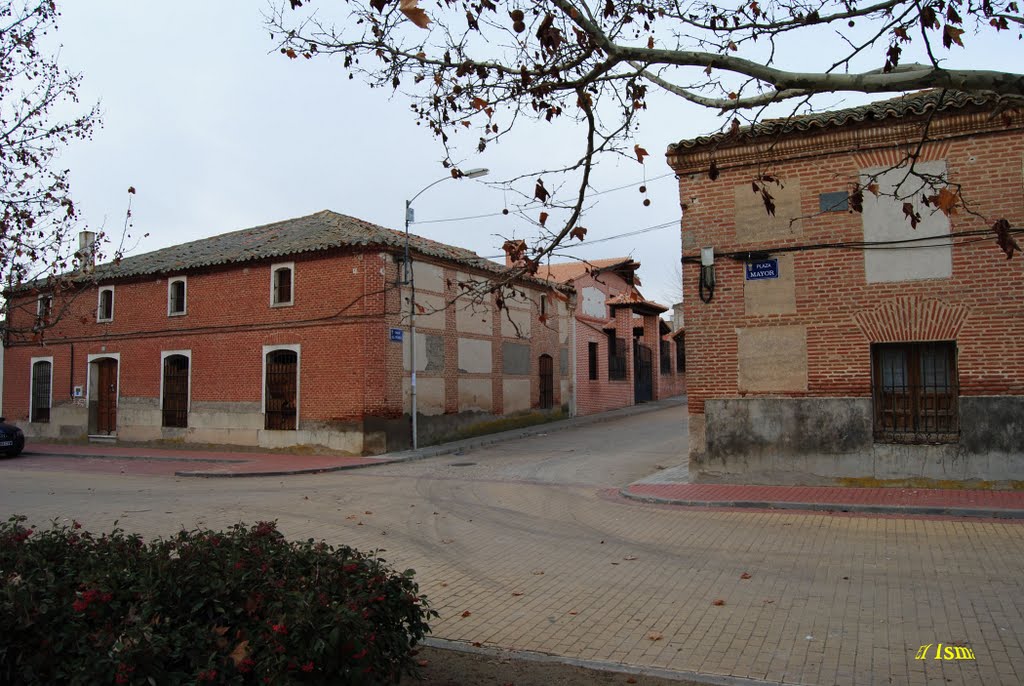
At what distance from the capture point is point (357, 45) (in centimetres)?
507

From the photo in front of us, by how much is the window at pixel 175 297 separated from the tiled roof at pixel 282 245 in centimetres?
40

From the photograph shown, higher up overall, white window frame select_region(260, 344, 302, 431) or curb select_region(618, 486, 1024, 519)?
white window frame select_region(260, 344, 302, 431)

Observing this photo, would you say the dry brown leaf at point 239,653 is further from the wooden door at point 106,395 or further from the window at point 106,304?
the window at point 106,304

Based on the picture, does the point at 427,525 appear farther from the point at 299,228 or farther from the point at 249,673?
the point at 299,228

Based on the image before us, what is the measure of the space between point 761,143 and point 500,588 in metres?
8.98

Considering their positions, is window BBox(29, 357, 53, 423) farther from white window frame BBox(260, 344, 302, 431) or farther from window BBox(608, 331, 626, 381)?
window BBox(608, 331, 626, 381)

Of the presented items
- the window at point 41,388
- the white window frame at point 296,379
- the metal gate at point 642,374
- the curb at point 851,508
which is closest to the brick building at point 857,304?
the curb at point 851,508

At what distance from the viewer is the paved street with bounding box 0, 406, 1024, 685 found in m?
4.87

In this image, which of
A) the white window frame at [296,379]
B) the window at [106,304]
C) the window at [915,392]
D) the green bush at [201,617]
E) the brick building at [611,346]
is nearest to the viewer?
the green bush at [201,617]

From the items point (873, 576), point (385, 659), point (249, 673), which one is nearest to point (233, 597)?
point (249, 673)

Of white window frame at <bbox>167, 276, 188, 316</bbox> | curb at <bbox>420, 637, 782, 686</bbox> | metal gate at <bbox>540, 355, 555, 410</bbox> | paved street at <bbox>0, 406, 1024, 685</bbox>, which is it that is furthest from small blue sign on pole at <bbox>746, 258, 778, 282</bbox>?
white window frame at <bbox>167, 276, 188, 316</bbox>

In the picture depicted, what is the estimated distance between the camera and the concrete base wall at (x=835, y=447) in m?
10.8

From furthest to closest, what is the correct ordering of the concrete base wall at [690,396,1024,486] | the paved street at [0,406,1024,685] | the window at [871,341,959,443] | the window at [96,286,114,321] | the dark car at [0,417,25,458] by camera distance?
1. the window at [96,286,114,321]
2. the dark car at [0,417,25,458]
3. the window at [871,341,959,443]
4. the concrete base wall at [690,396,1024,486]
5. the paved street at [0,406,1024,685]

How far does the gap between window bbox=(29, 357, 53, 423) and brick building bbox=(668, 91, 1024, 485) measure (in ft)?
77.6
